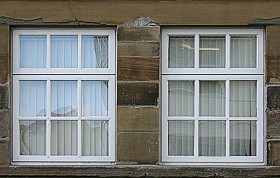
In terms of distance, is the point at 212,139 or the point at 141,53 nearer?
the point at 141,53

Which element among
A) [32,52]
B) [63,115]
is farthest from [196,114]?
[32,52]

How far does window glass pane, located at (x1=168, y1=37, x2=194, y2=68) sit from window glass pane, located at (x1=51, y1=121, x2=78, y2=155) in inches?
46.9

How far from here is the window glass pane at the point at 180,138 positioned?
20.4ft

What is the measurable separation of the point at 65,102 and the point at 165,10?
138 centimetres

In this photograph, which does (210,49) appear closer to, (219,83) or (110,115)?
(219,83)

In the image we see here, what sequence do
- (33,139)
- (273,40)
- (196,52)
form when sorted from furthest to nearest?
1. (33,139)
2. (196,52)
3. (273,40)

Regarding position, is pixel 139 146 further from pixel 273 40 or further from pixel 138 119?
pixel 273 40

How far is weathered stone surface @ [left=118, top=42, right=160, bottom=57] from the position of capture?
605 centimetres

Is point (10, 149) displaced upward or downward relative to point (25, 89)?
downward

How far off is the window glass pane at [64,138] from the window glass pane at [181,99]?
101 centimetres

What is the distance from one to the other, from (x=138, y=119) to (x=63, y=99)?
0.82m

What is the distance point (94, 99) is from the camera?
6250 mm

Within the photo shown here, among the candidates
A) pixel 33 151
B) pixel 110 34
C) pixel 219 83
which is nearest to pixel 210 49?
pixel 219 83

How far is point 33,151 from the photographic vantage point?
20.6ft
